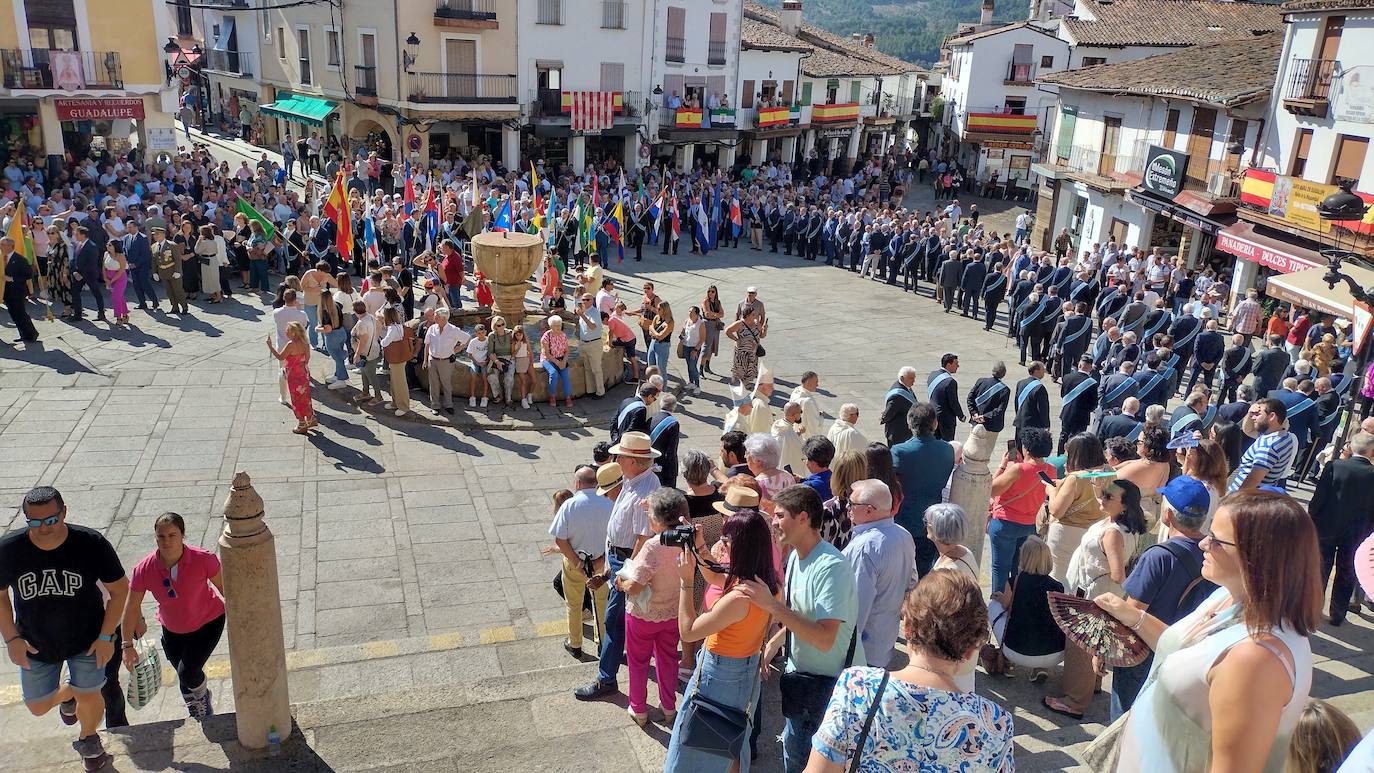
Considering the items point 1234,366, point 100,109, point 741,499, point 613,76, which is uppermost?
point 613,76

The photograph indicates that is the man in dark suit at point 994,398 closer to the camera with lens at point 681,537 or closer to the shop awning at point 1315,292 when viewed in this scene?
the shop awning at point 1315,292

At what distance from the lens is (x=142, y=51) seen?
26531mm

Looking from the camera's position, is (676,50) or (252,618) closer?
(252,618)

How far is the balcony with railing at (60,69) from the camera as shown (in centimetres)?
2483

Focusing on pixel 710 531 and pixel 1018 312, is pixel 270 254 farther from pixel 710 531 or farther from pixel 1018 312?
pixel 710 531

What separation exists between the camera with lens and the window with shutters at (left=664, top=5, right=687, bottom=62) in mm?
34785

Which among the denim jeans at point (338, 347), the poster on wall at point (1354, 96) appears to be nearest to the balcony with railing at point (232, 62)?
the denim jeans at point (338, 347)

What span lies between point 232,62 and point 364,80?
42.6ft

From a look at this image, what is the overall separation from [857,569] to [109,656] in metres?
3.97

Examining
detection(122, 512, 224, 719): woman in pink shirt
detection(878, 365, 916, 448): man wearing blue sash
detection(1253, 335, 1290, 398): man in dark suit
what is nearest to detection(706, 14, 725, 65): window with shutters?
detection(1253, 335, 1290, 398): man in dark suit

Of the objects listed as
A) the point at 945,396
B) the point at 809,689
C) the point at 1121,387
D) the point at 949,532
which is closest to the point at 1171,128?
the point at 1121,387

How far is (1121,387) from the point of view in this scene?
11398 millimetres

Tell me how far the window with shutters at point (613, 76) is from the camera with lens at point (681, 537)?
32.6m

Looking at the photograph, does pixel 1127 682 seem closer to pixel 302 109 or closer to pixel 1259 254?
pixel 1259 254
